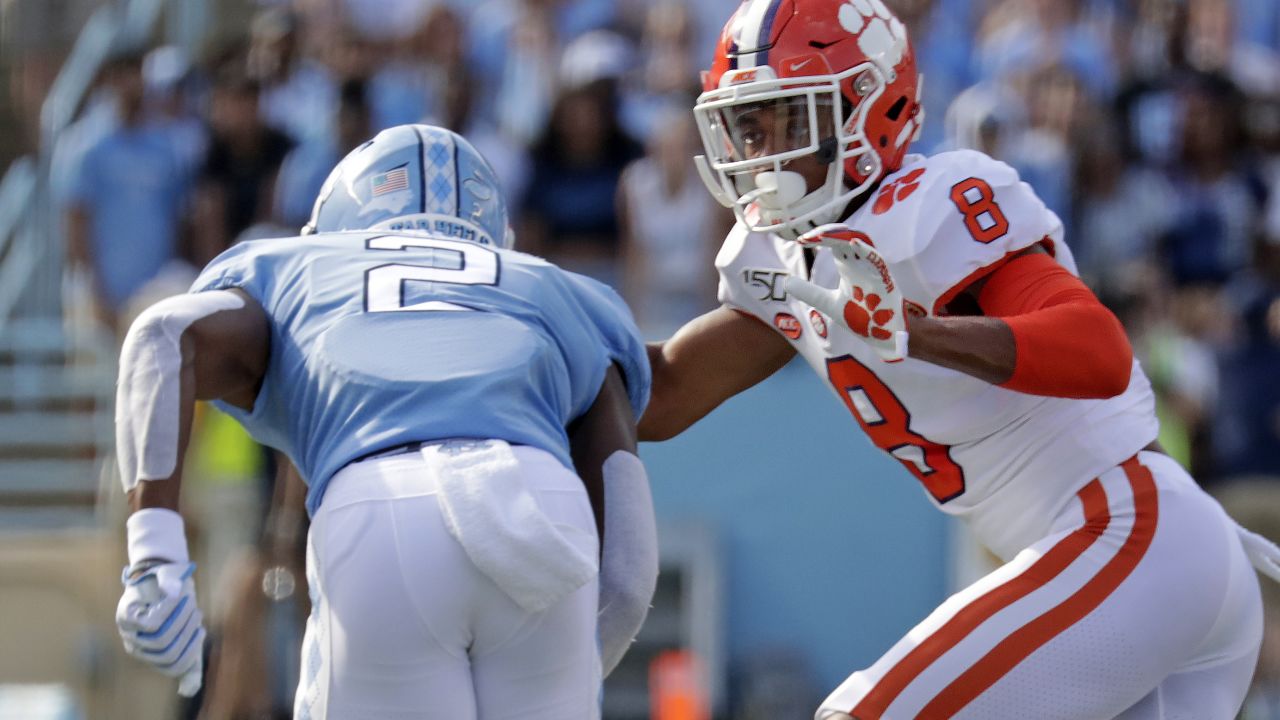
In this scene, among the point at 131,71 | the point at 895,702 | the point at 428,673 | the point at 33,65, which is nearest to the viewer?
the point at 428,673

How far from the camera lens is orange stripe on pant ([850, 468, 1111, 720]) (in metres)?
3.11

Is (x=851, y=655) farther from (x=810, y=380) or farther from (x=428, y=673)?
(x=428, y=673)

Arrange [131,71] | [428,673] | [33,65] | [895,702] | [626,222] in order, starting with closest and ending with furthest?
1. [428,673]
2. [895,702]
3. [626,222]
4. [131,71]
5. [33,65]

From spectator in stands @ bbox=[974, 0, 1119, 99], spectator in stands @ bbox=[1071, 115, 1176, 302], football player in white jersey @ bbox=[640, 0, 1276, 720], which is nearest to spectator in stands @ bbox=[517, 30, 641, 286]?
spectator in stands @ bbox=[974, 0, 1119, 99]

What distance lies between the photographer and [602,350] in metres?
3.24

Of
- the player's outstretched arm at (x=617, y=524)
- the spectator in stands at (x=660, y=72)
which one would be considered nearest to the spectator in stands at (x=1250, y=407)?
the spectator in stands at (x=660, y=72)

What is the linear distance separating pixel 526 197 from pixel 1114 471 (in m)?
4.27

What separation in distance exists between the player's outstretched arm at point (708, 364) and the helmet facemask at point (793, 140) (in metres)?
0.36

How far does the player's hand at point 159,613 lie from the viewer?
2834mm

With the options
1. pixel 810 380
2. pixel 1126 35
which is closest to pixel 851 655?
pixel 810 380

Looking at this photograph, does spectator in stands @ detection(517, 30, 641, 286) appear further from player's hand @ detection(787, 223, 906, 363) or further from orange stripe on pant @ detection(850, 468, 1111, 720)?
player's hand @ detection(787, 223, 906, 363)

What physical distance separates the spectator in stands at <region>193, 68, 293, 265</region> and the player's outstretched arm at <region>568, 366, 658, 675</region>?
173 inches

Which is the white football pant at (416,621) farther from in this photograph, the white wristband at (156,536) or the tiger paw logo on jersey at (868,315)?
the tiger paw logo on jersey at (868,315)

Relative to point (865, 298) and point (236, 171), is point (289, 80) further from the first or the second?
point (865, 298)
